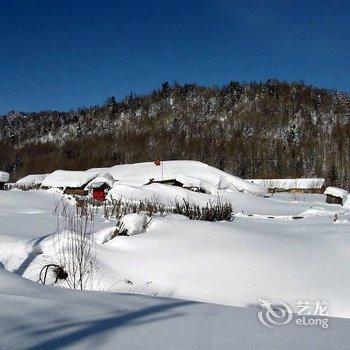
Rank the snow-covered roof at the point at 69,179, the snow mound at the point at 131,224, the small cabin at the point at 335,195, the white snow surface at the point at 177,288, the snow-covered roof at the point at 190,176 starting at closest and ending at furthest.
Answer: the white snow surface at the point at 177,288, the snow mound at the point at 131,224, the small cabin at the point at 335,195, the snow-covered roof at the point at 190,176, the snow-covered roof at the point at 69,179

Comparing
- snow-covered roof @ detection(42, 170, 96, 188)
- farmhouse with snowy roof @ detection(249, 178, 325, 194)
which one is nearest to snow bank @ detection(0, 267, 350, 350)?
snow-covered roof @ detection(42, 170, 96, 188)

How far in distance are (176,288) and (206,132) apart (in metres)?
118

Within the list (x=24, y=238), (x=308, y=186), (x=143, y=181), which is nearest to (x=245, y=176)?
(x=308, y=186)

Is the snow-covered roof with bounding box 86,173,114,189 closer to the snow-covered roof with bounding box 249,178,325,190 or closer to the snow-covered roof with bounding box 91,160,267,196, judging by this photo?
the snow-covered roof with bounding box 91,160,267,196

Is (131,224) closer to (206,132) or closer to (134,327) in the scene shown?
(134,327)

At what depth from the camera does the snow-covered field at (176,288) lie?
73.9 inches

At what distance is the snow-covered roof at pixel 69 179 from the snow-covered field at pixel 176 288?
24449 mm

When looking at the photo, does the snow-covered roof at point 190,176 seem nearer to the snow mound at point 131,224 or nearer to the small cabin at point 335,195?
the small cabin at point 335,195

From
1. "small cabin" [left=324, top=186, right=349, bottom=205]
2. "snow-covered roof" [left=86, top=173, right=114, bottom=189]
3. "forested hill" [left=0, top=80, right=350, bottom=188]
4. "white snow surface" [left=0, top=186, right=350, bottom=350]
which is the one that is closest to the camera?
"white snow surface" [left=0, top=186, right=350, bottom=350]

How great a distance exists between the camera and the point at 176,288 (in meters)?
5.23

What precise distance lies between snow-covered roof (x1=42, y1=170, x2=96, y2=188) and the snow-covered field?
24449mm

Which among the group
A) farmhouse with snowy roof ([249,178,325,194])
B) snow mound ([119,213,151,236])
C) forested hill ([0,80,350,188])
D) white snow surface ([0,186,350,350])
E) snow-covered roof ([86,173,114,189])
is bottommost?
white snow surface ([0,186,350,350])

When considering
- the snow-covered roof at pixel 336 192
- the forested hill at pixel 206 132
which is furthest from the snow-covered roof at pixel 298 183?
the forested hill at pixel 206 132

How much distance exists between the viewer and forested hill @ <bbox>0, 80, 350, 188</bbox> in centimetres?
9931
